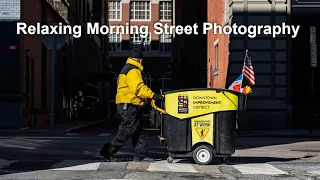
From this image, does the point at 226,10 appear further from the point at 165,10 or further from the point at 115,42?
the point at 115,42

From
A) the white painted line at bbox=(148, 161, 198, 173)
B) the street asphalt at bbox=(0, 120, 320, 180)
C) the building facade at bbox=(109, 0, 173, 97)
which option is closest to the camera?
the street asphalt at bbox=(0, 120, 320, 180)

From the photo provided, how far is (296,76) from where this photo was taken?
2522cm

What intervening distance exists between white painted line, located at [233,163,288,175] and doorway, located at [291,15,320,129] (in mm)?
14800

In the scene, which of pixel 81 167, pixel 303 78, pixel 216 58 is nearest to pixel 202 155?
pixel 81 167

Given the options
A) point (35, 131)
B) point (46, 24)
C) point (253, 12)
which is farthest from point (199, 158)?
point (46, 24)

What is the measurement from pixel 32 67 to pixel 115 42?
5836cm

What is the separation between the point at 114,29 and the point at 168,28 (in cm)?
754

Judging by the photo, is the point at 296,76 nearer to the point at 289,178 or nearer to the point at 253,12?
the point at 253,12

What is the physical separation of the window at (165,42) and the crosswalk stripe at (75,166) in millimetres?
74192

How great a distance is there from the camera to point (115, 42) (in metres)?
85.0

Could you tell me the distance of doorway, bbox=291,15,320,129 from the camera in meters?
25.1

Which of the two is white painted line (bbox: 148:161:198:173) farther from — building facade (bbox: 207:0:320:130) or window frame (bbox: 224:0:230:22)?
window frame (bbox: 224:0:230:22)

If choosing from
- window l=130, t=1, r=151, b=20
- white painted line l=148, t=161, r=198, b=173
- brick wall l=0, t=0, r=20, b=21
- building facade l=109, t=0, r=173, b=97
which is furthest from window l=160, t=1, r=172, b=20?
white painted line l=148, t=161, r=198, b=173

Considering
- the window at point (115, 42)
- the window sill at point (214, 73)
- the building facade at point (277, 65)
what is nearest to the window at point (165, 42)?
the window at point (115, 42)
